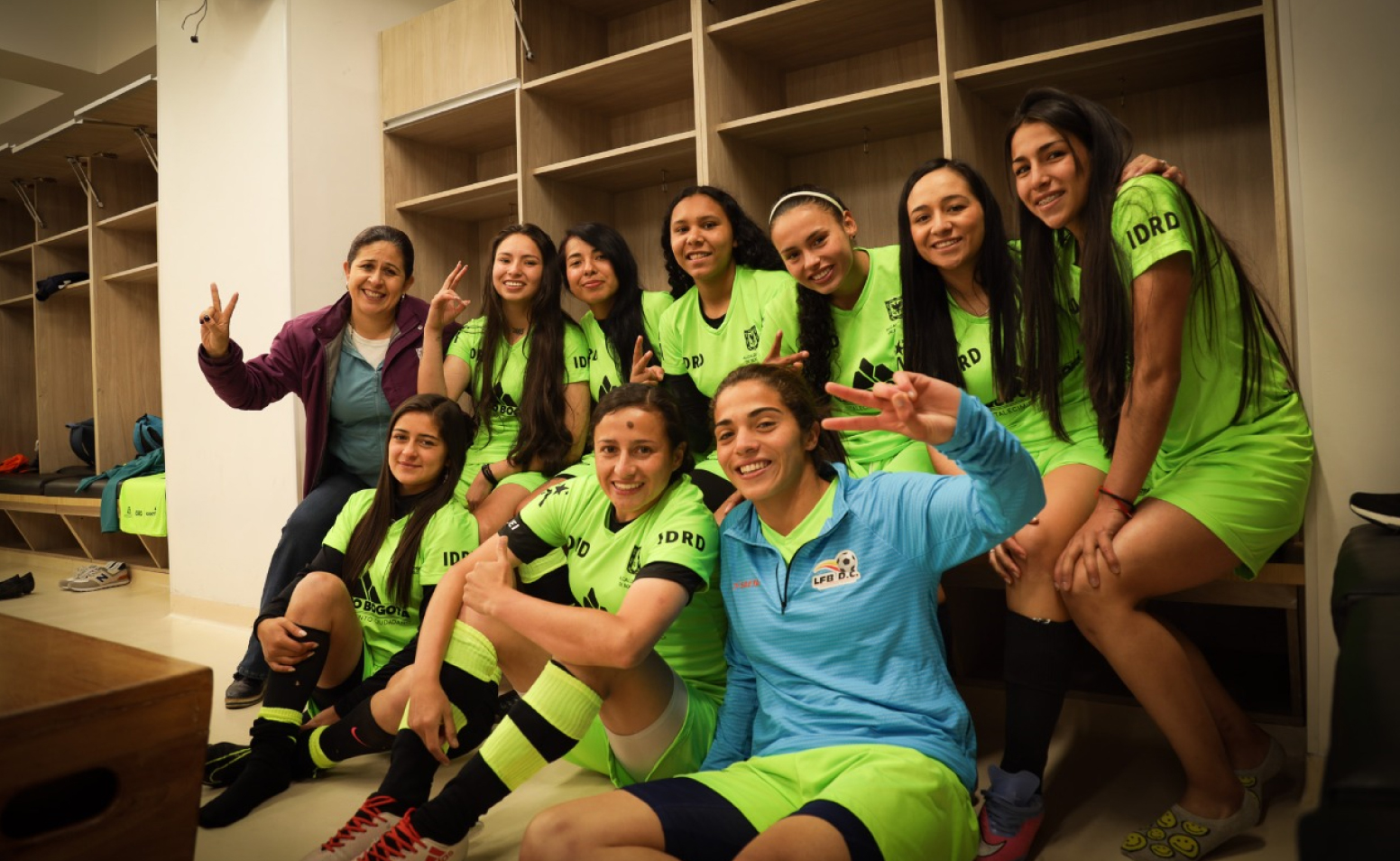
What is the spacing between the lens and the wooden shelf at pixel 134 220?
4.96 meters

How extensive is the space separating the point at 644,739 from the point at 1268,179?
234cm

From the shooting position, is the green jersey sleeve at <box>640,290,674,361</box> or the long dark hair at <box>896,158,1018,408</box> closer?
the long dark hair at <box>896,158,1018,408</box>

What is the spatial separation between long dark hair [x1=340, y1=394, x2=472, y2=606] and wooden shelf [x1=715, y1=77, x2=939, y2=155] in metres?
1.40

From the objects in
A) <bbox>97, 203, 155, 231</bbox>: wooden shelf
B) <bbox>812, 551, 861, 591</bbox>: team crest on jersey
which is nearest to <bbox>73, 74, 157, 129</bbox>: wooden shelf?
<bbox>97, 203, 155, 231</bbox>: wooden shelf

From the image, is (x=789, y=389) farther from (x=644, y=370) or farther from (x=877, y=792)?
(x=644, y=370)

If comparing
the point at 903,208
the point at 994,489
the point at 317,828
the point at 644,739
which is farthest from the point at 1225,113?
the point at 317,828

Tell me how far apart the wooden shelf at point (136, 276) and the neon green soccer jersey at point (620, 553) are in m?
4.02

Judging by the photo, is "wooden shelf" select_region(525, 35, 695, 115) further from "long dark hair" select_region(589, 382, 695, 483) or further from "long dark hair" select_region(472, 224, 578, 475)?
"long dark hair" select_region(589, 382, 695, 483)

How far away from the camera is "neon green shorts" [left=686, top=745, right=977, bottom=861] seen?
1.21 meters

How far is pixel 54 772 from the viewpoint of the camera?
96cm

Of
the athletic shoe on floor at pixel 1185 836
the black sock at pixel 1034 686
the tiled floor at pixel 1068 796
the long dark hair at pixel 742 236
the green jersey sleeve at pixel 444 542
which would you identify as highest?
the long dark hair at pixel 742 236

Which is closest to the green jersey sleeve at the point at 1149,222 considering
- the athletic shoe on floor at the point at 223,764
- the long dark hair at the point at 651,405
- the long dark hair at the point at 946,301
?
the long dark hair at the point at 946,301

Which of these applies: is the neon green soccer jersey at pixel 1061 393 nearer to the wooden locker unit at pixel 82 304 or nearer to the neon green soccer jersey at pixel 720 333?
the neon green soccer jersey at pixel 720 333

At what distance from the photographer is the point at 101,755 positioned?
A: 100 centimetres
